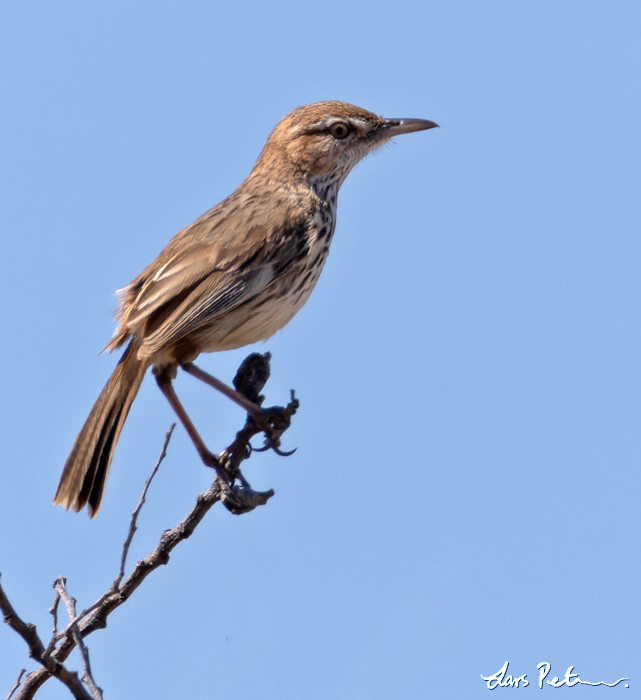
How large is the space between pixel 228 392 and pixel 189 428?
0.39 metres

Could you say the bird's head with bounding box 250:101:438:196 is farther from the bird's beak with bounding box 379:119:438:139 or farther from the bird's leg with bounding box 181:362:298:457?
the bird's leg with bounding box 181:362:298:457

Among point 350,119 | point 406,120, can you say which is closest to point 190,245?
point 350,119

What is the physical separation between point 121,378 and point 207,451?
87 centimetres

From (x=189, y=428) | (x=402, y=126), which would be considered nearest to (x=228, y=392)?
(x=189, y=428)

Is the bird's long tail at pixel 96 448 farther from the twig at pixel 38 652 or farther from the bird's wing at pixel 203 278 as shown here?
the twig at pixel 38 652

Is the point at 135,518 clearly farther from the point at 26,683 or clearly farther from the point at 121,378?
the point at 121,378

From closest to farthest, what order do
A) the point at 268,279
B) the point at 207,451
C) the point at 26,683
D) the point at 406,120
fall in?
the point at 26,683, the point at 207,451, the point at 268,279, the point at 406,120

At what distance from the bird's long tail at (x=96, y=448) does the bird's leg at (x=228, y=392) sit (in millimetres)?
448

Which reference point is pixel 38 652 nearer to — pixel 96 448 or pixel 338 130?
pixel 96 448

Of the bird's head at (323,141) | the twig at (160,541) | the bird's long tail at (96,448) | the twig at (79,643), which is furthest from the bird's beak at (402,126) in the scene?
the twig at (79,643)

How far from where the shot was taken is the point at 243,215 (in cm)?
710

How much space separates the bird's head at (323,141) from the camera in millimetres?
7844

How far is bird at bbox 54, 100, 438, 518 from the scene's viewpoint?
255 inches

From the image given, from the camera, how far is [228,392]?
6.52 m
